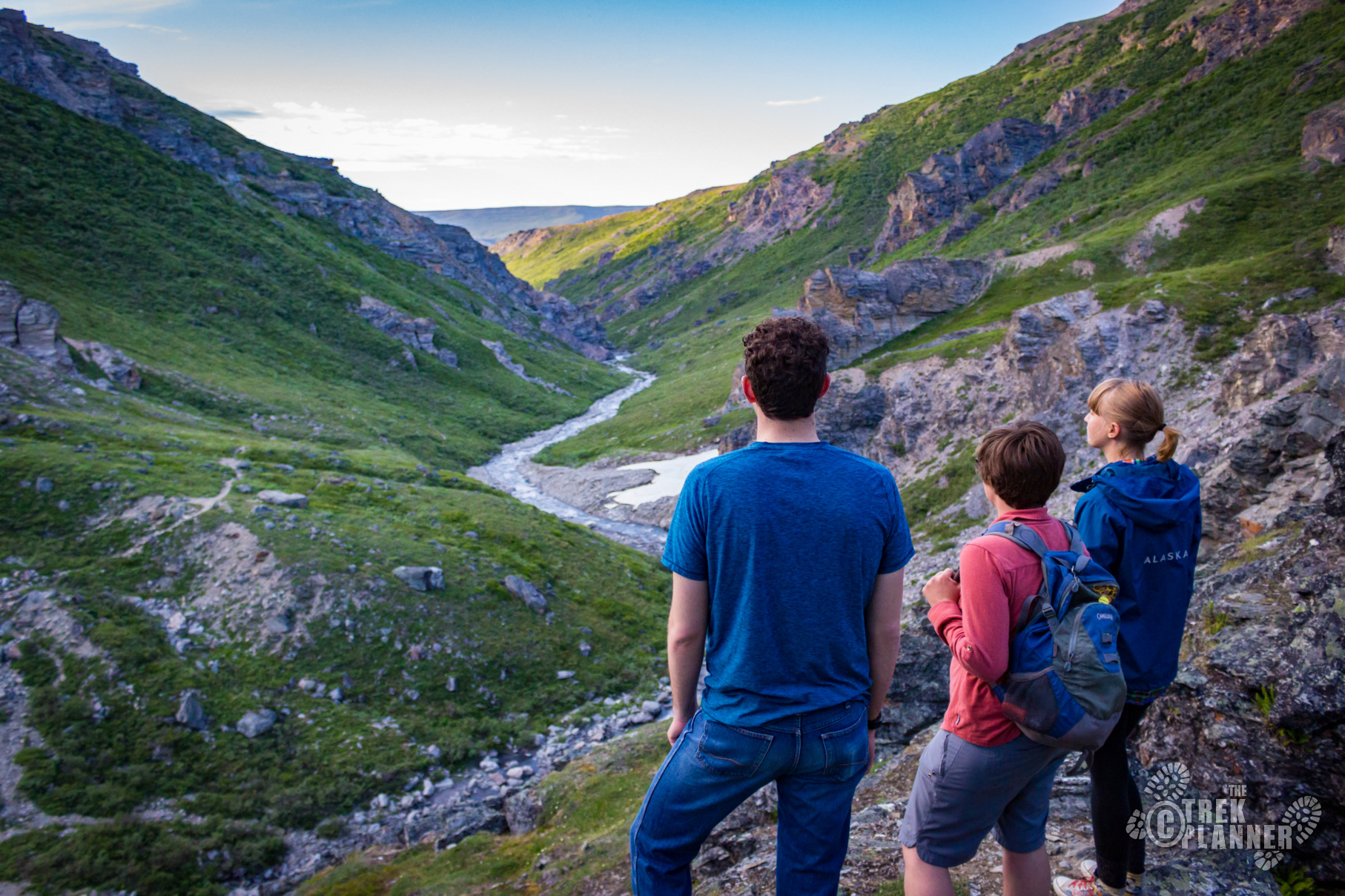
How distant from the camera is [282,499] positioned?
2936cm

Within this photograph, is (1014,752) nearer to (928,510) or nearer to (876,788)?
(876,788)

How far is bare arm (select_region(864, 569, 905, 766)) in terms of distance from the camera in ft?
14.0

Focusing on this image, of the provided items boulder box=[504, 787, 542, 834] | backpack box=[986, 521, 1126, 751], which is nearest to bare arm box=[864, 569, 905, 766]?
backpack box=[986, 521, 1126, 751]

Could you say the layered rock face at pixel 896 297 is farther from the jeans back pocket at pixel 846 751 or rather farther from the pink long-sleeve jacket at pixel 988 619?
the jeans back pocket at pixel 846 751

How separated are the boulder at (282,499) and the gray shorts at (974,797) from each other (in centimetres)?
3106

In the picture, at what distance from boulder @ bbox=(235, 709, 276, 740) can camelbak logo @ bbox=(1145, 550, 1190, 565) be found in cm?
2249

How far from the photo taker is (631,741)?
1852 cm

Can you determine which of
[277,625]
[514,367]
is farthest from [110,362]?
[514,367]

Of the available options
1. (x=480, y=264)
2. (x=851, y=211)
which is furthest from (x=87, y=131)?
(x=851, y=211)

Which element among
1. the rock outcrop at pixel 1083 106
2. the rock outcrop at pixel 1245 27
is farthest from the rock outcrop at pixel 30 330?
the rock outcrop at pixel 1083 106

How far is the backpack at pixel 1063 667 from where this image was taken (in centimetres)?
389

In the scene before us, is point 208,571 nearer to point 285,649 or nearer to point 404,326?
point 285,649

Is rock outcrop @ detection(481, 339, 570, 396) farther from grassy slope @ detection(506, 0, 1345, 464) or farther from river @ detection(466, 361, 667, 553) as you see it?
grassy slope @ detection(506, 0, 1345, 464)

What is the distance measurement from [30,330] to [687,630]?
5985 cm
